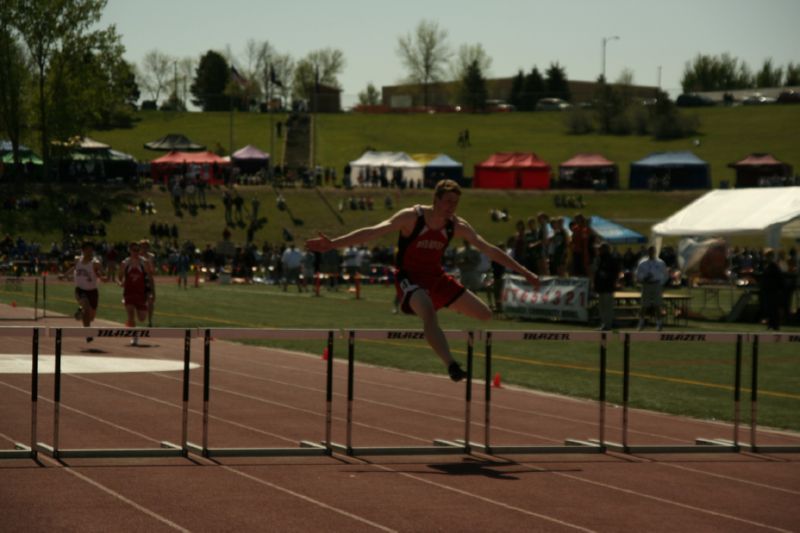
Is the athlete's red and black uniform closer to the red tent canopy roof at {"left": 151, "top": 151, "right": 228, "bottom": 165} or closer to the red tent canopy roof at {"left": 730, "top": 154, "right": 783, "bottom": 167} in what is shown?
the red tent canopy roof at {"left": 151, "top": 151, "right": 228, "bottom": 165}

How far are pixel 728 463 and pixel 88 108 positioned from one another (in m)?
63.5

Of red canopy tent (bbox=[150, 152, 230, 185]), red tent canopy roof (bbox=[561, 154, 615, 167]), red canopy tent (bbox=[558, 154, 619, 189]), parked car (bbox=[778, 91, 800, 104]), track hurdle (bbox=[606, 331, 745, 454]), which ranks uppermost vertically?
parked car (bbox=[778, 91, 800, 104])

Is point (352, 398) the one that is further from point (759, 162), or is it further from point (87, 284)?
point (759, 162)

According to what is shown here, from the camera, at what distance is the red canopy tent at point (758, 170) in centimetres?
7850

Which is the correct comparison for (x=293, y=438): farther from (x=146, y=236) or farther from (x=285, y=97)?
(x=285, y=97)

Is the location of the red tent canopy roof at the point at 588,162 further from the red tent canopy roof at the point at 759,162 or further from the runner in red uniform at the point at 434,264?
the runner in red uniform at the point at 434,264

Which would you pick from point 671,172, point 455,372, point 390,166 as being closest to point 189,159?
point 390,166

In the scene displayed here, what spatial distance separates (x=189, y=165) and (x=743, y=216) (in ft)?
A: 149

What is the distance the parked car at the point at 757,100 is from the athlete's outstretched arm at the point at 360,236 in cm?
11265

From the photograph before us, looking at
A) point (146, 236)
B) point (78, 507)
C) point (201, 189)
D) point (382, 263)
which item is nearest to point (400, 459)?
point (78, 507)

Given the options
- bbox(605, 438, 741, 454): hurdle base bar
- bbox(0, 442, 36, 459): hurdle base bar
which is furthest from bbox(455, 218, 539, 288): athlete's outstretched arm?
bbox(0, 442, 36, 459): hurdle base bar

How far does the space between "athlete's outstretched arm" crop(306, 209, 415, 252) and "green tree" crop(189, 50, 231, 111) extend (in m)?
141

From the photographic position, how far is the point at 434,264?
34.5 feet

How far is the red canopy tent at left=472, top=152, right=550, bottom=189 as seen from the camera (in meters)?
79.3
